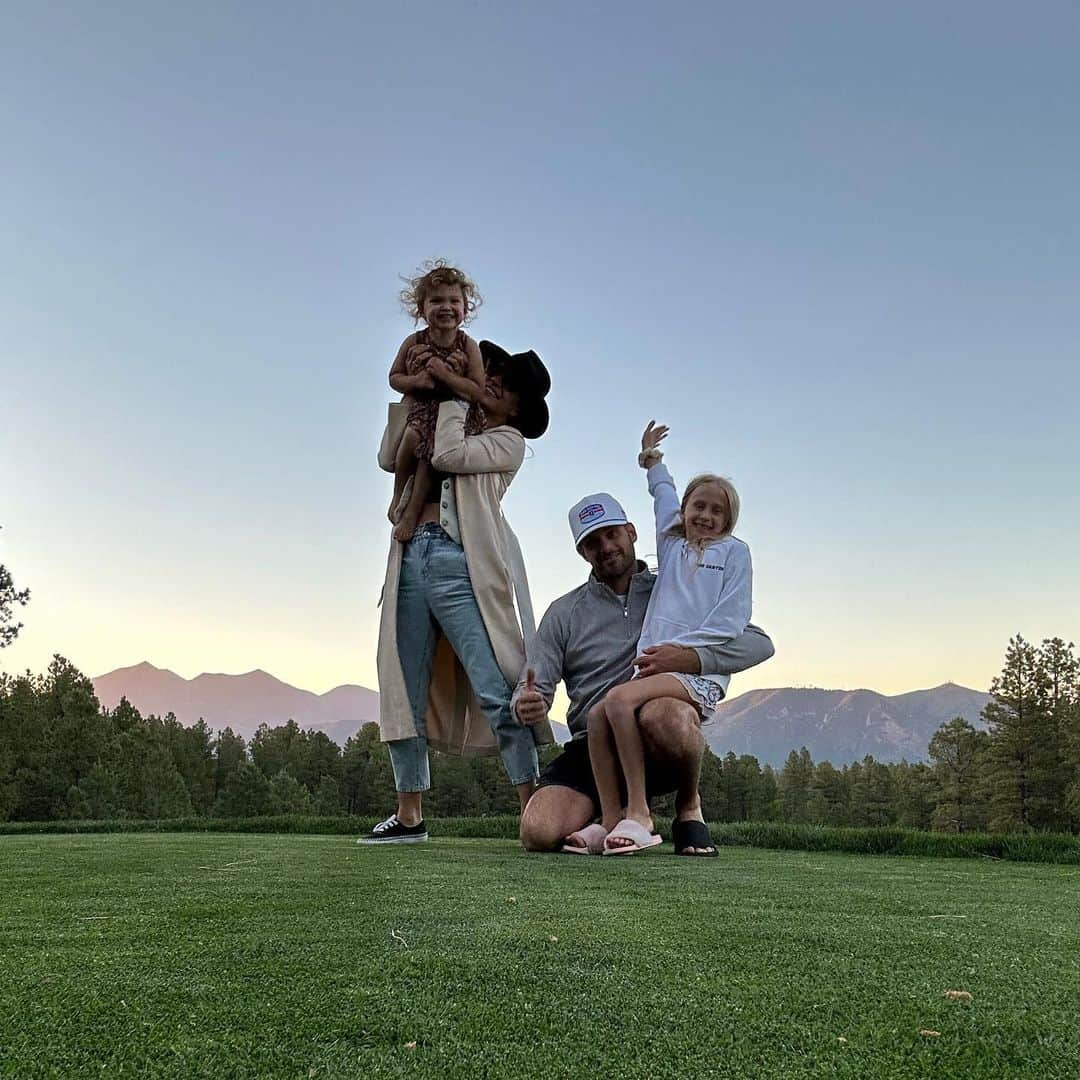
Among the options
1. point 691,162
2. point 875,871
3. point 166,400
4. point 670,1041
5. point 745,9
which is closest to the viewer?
point 670,1041

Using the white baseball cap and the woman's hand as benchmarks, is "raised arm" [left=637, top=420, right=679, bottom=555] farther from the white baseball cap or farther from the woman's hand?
the white baseball cap

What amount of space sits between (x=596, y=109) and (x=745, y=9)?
97.9 inches

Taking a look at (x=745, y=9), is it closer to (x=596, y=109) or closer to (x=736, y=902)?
(x=596, y=109)

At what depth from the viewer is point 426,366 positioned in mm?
4953

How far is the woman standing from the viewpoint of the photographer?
4.71 meters

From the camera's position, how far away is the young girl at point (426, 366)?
4.88 m

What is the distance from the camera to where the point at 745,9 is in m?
12.9

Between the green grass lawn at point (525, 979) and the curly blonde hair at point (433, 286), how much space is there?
3079 millimetres

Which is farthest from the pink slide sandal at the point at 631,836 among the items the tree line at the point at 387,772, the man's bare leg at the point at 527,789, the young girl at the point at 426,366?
the tree line at the point at 387,772

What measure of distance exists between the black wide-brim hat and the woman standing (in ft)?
0.69

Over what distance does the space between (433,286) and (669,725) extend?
8.09 ft

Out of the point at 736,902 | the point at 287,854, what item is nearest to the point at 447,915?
the point at 736,902

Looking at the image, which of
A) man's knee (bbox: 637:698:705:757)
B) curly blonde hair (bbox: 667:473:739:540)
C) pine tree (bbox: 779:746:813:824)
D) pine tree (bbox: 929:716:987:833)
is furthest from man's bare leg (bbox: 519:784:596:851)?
pine tree (bbox: 779:746:813:824)

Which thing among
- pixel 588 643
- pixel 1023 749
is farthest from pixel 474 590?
pixel 1023 749
